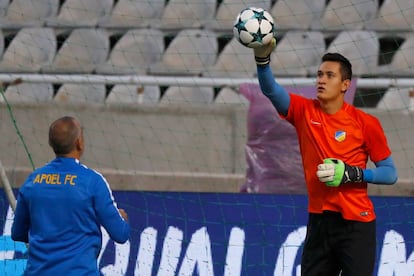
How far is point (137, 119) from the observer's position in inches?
396

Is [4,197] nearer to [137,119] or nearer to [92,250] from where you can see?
[137,119]

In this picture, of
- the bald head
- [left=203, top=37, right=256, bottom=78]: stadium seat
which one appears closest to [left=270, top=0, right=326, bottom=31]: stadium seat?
[left=203, top=37, right=256, bottom=78]: stadium seat

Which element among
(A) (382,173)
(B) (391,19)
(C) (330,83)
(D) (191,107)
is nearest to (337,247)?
(A) (382,173)

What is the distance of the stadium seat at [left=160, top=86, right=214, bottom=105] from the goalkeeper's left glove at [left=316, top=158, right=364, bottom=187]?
508 centimetres

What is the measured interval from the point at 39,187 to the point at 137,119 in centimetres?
456

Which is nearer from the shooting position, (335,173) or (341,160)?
(335,173)

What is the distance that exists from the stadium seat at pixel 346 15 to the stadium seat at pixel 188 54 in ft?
3.84

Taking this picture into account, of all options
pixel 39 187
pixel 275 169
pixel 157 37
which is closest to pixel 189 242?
pixel 275 169

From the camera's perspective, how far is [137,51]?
12.0 metres

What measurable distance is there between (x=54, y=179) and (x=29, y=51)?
641cm

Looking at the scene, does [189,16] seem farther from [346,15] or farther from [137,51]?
[346,15]

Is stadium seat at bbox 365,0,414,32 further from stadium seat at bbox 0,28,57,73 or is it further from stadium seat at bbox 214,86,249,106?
stadium seat at bbox 0,28,57,73

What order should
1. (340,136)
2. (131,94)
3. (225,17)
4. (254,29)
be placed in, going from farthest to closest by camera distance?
(225,17) < (131,94) < (340,136) < (254,29)

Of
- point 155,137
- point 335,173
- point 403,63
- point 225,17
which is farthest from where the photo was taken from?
point 225,17
